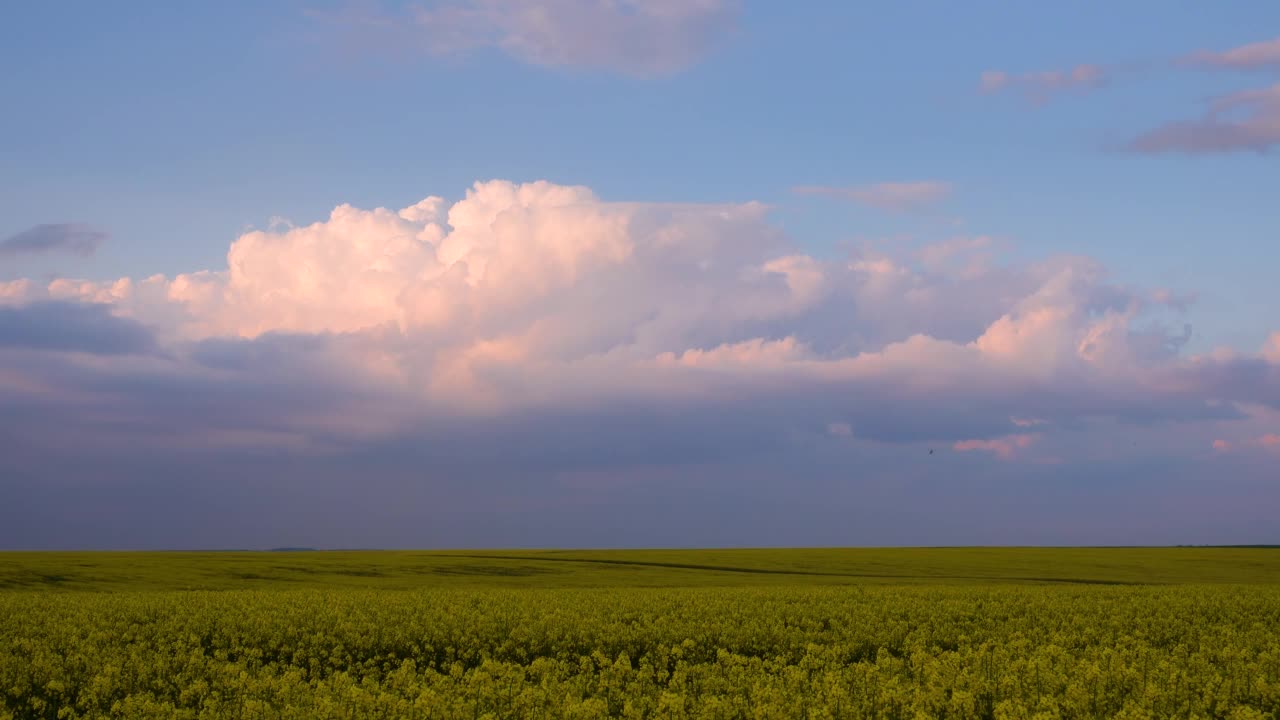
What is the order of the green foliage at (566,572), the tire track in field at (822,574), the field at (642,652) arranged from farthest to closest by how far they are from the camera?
the tire track in field at (822,574), the green foliage at (566,572), the field at (642,652)

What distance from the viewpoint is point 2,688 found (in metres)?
21.3

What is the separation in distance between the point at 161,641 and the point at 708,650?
48.1ft

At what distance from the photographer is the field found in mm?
16656

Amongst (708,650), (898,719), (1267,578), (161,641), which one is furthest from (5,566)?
(1267,578)

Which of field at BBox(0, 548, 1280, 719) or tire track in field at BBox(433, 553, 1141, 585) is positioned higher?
field at BBox(0, 548, 1280, 719)

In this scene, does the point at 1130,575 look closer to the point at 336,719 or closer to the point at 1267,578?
the point at 1267,578

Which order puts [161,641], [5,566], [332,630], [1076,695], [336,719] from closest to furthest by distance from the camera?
[336,719] → [1076,695] → [161,641] → [332,630] → [5,566]

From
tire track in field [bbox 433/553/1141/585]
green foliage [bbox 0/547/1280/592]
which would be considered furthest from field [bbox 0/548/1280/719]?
tire track in field [bbox 433/553/1141/585]

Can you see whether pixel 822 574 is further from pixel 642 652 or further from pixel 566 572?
pixel 642 652

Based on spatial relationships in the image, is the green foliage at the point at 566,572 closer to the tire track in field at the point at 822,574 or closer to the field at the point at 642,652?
the tire track in field at the point at 822,574

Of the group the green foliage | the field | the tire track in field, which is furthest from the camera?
the tire track in field

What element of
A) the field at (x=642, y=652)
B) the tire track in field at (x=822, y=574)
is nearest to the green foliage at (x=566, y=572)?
the tire track in field at (x=822, y=574)

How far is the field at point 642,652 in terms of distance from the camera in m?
16.7

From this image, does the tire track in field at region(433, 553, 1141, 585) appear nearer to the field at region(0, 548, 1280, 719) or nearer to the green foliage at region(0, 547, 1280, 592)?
the green foliage at region(0, 547, 1280, 592)
